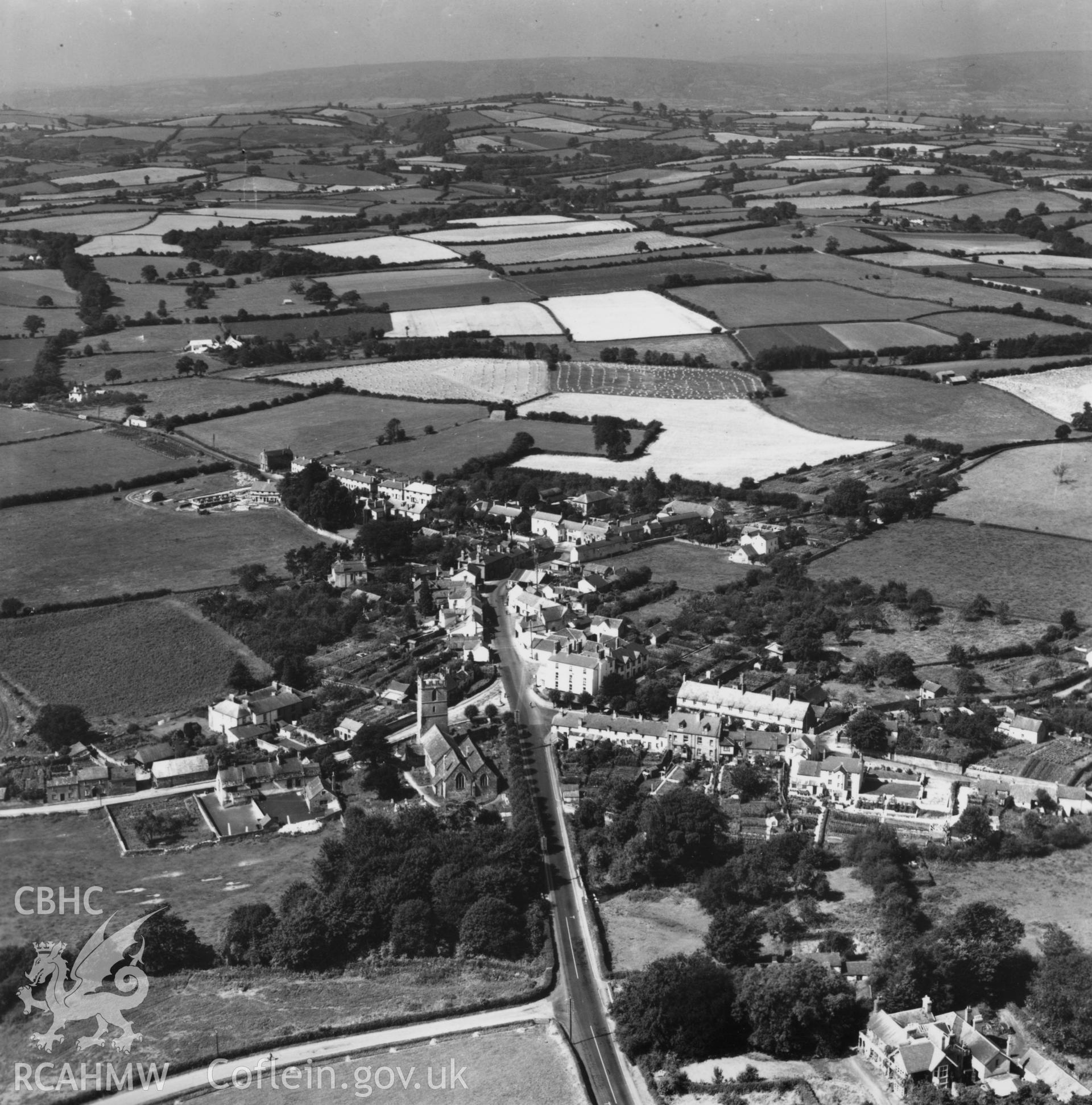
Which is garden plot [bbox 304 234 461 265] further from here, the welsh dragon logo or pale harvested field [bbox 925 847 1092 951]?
the welsh dragon logo

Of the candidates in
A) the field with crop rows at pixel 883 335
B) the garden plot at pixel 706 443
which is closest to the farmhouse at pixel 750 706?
the garden plot at pixel 706 443

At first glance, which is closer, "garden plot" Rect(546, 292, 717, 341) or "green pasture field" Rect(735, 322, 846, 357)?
"green pasture field" Rect(735, 322, 846, 357)

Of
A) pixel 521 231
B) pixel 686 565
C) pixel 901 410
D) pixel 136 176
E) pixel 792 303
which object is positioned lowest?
pixel 686 565

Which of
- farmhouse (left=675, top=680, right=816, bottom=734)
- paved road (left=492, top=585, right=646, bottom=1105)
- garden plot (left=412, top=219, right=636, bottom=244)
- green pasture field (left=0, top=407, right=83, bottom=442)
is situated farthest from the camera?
garden plot (left=412, top=219, right=636, bottom=244)

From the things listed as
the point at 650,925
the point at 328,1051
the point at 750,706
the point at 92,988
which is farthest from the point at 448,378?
the point at 328,1051

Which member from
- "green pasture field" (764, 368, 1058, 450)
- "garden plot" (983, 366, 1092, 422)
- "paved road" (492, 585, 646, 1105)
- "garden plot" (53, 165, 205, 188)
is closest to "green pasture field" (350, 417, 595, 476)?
"green pasture field" (764, 368, 1058, 450)

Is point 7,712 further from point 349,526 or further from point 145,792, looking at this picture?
point 349,526

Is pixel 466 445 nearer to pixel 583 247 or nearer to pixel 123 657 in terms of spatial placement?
pixel 123 657
